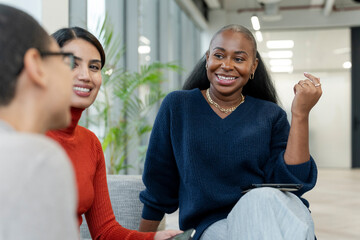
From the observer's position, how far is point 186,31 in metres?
9.41

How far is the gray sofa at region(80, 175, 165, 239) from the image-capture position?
210cm

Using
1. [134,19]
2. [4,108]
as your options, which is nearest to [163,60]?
[134,19]

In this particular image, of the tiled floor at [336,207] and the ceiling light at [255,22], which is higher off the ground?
the ceiling light at [255,22]

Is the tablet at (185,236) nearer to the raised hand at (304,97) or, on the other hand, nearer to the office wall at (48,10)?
the raised hand at (304,97)

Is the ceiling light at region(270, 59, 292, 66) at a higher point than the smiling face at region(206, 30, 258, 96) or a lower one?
higher

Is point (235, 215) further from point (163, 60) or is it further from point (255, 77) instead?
point (163, 60)

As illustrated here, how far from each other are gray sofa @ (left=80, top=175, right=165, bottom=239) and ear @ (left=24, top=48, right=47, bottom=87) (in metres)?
1.49

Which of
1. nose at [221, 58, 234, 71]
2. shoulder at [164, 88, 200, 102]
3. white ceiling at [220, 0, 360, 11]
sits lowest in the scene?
shoulder at [164, 88, 200, 102]

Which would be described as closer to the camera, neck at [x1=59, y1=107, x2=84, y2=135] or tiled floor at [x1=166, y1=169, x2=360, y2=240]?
neck at [x1=59, y1=107, x2=84, y2=135]

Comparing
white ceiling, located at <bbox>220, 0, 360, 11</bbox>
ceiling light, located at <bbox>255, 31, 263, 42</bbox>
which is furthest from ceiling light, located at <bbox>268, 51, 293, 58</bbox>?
white ceiling, located at <bbox>220, 0, 360, 11</bbox>

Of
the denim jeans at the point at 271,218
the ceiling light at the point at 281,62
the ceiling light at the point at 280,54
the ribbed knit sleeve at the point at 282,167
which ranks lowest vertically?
the denim jeans at the point at 271,218

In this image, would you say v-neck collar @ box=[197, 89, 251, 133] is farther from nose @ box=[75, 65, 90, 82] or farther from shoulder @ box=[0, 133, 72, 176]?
shoulder @ box=[0, 133, 72, 176]

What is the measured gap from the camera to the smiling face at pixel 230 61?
187 centimetres

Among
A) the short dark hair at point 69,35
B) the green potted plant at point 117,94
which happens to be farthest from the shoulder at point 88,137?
the green potted plant at point 117,94
